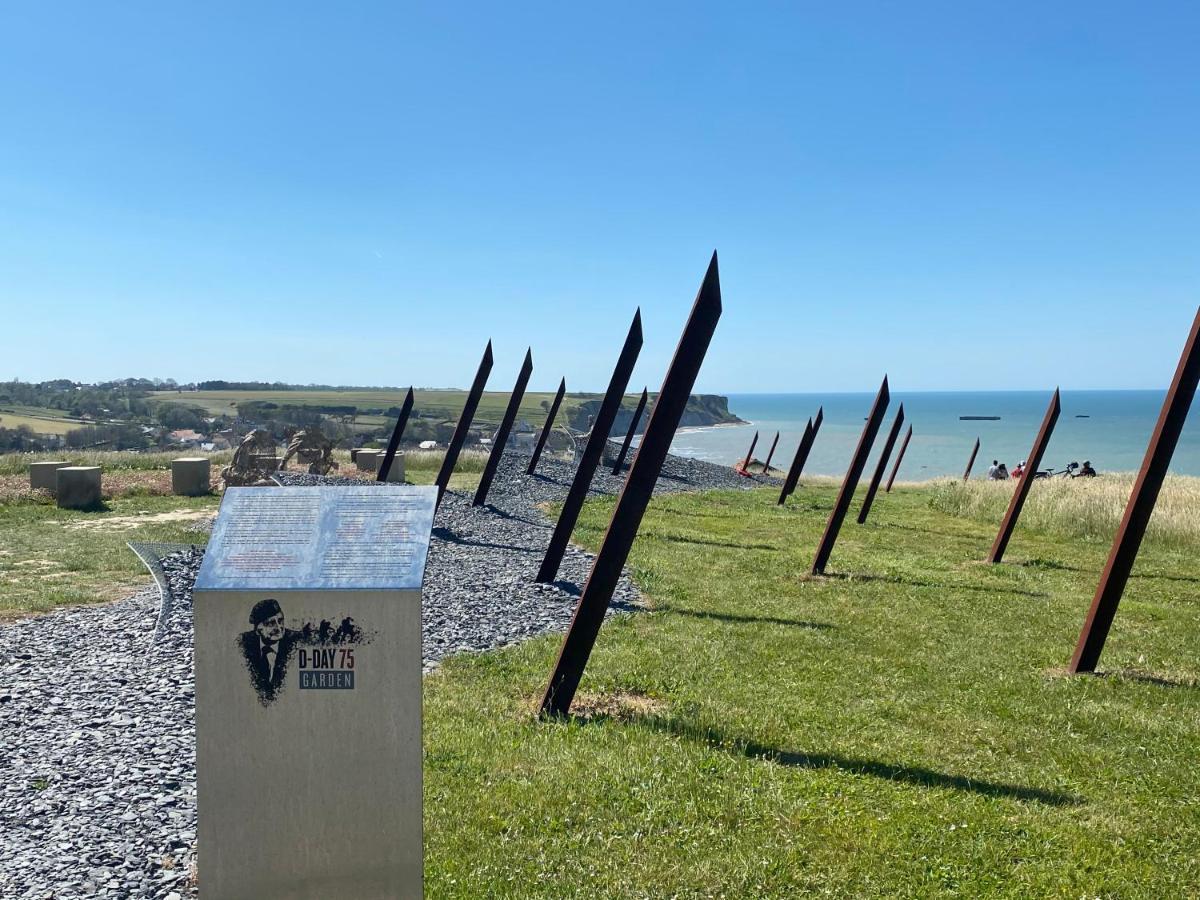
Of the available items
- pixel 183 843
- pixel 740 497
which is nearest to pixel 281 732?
pixel 183 843

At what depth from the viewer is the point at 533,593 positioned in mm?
10312

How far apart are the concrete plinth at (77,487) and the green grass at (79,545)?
1.03 ft

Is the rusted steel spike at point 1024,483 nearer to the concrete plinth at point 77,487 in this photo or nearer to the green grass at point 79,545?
the green grass at point 79,545

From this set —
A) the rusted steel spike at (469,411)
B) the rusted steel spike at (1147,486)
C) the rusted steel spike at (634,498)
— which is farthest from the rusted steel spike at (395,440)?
the rusted steel spike at (1147,486)

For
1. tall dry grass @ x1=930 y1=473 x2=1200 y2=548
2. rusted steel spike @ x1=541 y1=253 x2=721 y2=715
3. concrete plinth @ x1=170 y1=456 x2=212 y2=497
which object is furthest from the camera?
concrete plinth @ x1=170 y1=456 x2=212 y2=497

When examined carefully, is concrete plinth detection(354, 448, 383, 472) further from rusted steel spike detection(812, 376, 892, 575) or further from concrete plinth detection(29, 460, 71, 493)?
rusted steel spike detection(812, 376, 892, 575)

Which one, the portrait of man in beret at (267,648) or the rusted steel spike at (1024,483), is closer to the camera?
the portrait of man in beret at (267,648)

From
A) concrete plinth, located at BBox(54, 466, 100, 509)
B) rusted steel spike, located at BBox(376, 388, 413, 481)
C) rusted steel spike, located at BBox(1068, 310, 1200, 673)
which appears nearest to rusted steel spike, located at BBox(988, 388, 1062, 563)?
rusted steel spike, located at BBox(1068, 310, 1200, 673)

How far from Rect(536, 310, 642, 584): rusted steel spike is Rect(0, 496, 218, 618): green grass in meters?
4.99

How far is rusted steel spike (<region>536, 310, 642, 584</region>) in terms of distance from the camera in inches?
403

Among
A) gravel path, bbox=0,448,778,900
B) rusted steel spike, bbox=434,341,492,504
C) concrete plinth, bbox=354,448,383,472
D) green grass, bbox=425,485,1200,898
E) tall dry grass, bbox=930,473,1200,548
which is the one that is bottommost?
gravel path, bbox=0,448,778,900

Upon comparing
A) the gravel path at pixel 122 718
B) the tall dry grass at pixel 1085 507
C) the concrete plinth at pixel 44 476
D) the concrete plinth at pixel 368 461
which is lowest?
the concrete plinth at pixel 44 476

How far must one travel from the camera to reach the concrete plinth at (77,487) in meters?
17.2

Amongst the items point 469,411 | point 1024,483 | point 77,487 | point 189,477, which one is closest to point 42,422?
point 189,477
